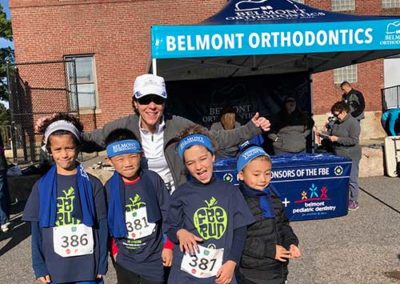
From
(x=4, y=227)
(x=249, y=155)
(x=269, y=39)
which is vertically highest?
(x=269, y=39)

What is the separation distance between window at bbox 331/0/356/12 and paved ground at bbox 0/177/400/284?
49.2 feet

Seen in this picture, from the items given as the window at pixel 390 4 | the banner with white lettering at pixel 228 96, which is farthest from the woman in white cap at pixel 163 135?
the window at pixel 390 4

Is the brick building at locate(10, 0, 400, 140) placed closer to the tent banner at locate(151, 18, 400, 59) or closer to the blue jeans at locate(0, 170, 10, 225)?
the blue jeans at locate(0, 170, 10, 225)

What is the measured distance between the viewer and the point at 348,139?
708 centimetres

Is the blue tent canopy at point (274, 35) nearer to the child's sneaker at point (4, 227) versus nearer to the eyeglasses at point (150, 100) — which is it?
the eyeglasses at point (150, 100)

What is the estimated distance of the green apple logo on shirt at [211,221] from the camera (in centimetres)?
262

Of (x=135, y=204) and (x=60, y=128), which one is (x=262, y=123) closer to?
(x=135, y=204)

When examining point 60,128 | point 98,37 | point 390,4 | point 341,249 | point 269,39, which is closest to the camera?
point 60,128

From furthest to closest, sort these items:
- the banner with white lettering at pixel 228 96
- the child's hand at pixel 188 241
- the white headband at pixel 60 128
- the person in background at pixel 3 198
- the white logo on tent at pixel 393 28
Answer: the banner with white lettering at pixel 228 96 → the person in background at pixel 3 198 → the white logo on tent at pixel 393 28 → the white headband at pixel 60 128 → the child's hand at pixel 188 241

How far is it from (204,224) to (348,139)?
16.5 feet

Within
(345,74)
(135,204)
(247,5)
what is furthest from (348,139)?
(345,74)

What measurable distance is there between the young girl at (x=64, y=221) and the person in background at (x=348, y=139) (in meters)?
5.14

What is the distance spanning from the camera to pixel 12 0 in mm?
16703

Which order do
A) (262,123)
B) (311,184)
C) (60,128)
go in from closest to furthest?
(60,128) < (262,123) < (311,184)
